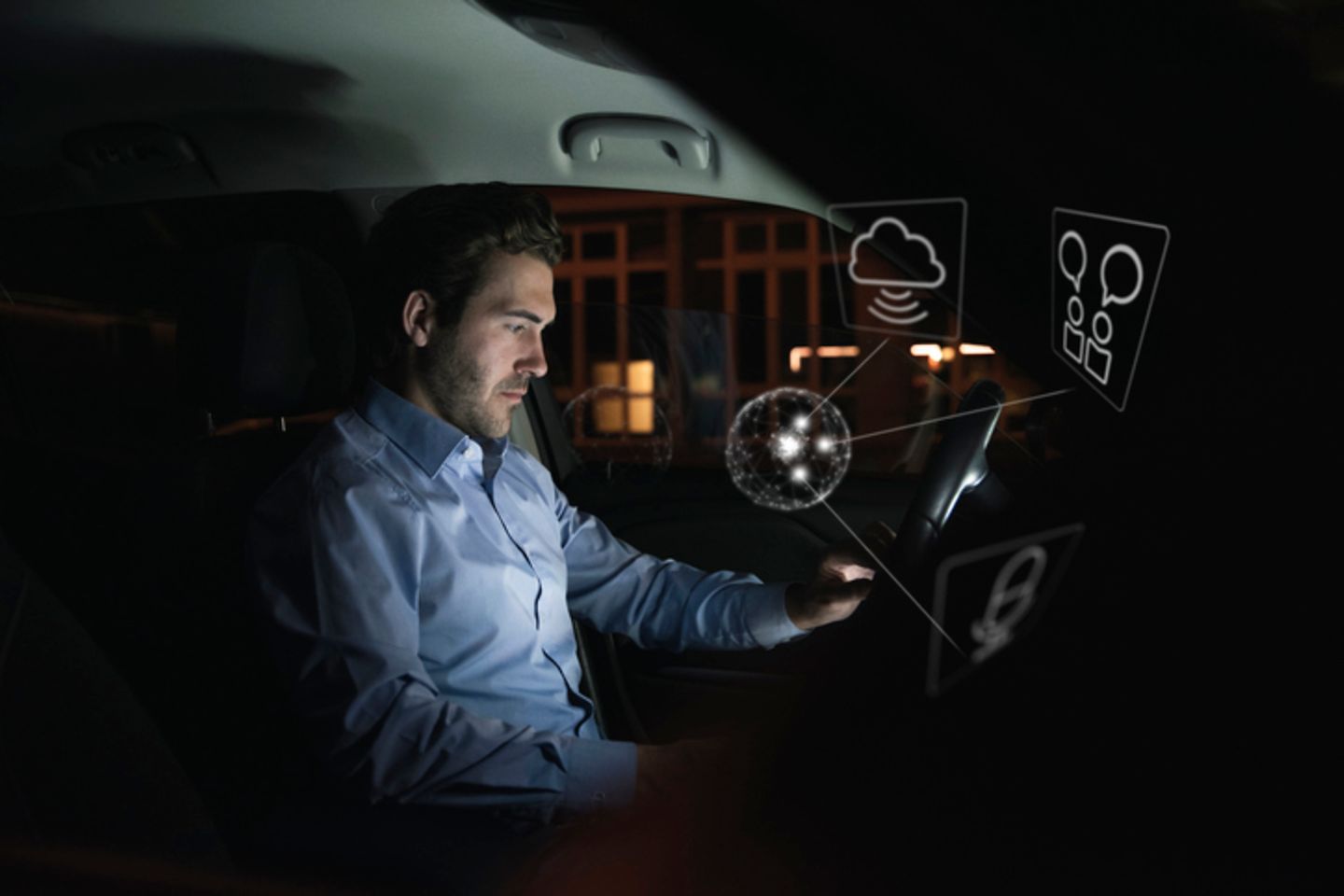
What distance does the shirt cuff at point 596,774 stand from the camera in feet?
3.76

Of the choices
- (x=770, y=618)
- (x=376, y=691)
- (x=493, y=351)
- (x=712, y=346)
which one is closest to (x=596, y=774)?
(x=376, y=691)

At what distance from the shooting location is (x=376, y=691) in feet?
3.72

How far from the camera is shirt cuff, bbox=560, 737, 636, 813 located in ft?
3.76

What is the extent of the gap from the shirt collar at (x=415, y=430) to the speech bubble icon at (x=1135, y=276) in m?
0.92

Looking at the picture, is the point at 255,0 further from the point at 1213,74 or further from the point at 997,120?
the point at 1213,74

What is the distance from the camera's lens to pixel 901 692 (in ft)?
2.13

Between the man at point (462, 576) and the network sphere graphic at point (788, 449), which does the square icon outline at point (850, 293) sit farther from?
the network sphere graphic at point (788, 449)

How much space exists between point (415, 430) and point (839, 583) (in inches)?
23.4

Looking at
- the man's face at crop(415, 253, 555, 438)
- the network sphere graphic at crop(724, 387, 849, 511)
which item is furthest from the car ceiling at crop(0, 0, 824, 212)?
the network sphere graphic at crop(724, 387, 849, 511)

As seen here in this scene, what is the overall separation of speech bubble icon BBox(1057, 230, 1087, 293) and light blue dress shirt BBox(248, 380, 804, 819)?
2.39ft

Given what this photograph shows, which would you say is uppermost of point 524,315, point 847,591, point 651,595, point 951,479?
point 524,315

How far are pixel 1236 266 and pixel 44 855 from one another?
0.98 m

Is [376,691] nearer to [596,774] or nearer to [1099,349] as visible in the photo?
[596,774]

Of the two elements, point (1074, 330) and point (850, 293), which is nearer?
point (1074, 330)
